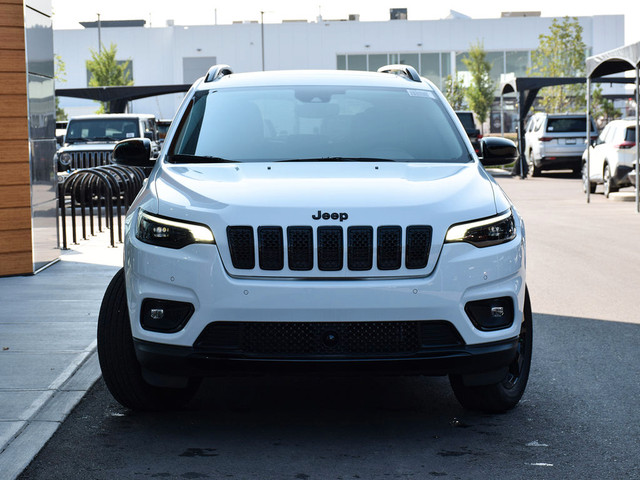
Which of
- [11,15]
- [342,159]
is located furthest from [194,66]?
[342,159]

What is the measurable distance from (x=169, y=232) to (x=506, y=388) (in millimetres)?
1870

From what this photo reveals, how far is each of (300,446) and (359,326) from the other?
25.6 inches

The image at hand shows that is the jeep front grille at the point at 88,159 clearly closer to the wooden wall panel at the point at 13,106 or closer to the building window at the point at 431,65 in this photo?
the wooden wall panel at the point at 13,106

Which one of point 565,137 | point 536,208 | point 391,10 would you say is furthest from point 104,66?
point 536,208

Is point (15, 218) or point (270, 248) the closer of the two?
point (270, 248)

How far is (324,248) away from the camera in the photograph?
4836mm

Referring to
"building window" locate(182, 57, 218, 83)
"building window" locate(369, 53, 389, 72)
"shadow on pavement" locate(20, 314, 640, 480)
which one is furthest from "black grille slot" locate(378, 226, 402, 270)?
"building window" locate(182, 57, 218, 83)

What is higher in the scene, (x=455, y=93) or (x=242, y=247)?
(x=455, y=93)

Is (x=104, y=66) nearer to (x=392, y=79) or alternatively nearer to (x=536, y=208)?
(x=536, y=208)

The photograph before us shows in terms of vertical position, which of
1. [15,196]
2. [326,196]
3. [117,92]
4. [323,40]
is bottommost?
[15,196]

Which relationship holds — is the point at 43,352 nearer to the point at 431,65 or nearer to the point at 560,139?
the point at 560,139

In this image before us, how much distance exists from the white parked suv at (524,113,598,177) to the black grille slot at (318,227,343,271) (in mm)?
29849

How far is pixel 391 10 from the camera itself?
297 ft

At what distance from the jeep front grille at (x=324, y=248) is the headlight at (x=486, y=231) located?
0.68 feet
